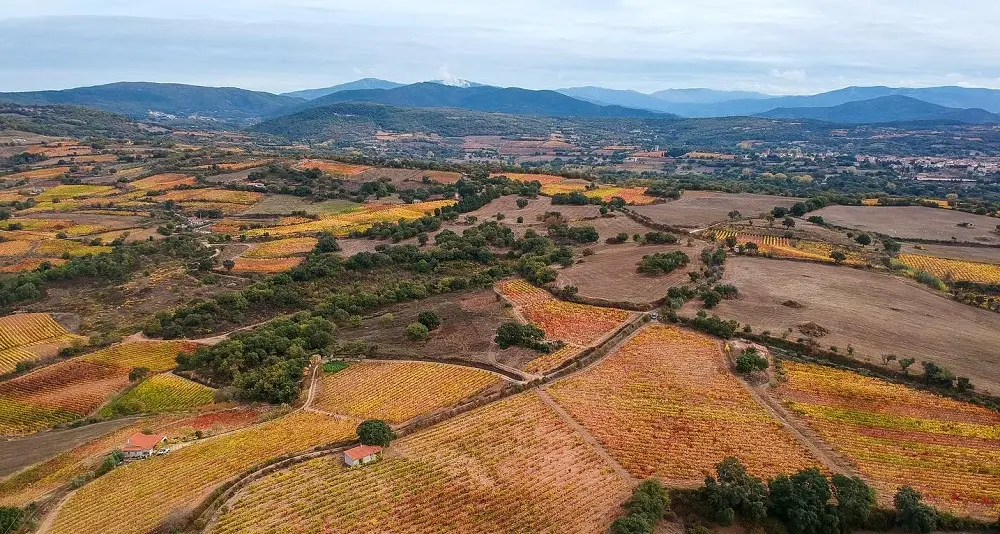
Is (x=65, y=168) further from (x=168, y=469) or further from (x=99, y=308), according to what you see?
(x=168, y=469)

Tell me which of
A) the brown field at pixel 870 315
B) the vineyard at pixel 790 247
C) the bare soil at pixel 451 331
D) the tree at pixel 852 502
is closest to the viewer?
the tree at pixel 852 502

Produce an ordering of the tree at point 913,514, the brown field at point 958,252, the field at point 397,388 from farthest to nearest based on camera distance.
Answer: the brown field at point 958,252 → the field at point 397,388 → the tree at point 913,514

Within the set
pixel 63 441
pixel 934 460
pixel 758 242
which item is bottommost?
pixel 63 441

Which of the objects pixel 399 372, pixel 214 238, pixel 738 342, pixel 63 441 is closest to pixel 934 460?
pixel 738 342

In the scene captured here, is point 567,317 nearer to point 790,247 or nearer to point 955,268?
point 790,247

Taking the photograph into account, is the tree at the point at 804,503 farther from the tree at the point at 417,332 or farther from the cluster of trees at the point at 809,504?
the tree at the point at 417,332

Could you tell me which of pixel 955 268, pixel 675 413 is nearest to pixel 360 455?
pixel 675 413

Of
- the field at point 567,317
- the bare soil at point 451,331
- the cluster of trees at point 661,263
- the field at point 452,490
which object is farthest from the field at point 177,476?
the cluster of trees at point 661,263
